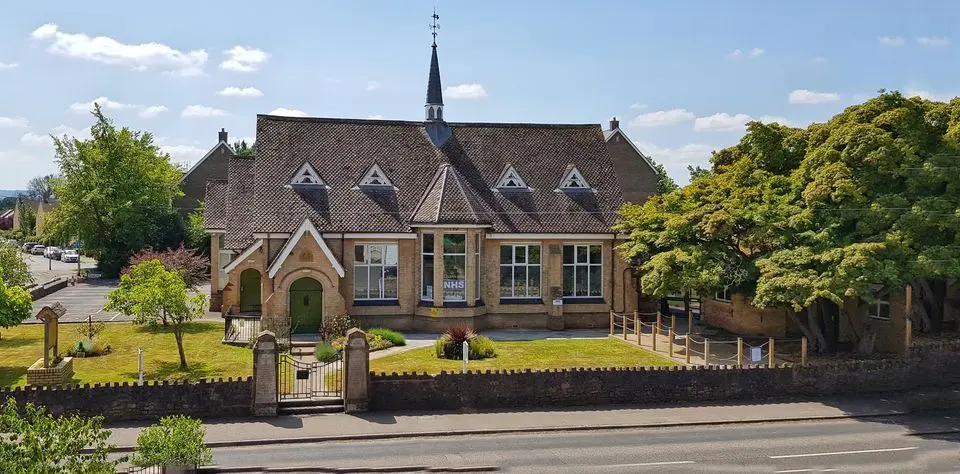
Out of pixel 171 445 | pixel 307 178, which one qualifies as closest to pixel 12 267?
pixel 307 178

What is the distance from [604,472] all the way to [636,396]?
6.88 m

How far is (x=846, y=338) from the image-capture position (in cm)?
3238

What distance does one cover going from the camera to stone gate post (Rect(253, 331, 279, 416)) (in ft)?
70.6

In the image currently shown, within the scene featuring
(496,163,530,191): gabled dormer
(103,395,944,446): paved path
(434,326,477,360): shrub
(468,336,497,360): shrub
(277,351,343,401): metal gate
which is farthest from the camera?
(496,163,530,191): gabled dormer

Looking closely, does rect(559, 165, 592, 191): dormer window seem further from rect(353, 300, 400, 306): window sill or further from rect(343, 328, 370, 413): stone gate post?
rect(343, 328, 370, 413): stone gate post

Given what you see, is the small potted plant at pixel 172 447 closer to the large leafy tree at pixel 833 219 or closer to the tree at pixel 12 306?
the tree at pixel 12 306

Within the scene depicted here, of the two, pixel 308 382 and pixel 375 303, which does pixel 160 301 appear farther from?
pixel 375 303

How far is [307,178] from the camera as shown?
120 ft

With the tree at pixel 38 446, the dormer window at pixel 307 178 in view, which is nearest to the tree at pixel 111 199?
the dormer window at pixel 307 178

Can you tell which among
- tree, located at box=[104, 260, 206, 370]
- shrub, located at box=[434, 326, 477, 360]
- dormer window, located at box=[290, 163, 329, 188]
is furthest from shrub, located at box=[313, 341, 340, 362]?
dormer window, located at box=[290, 163, 329, 188]

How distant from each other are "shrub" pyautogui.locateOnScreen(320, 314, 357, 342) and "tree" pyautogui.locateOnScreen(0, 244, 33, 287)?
1867 centimetres

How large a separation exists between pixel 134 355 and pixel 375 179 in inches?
551

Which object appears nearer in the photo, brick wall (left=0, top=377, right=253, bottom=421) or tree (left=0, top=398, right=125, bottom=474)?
tree (left=0, top=398, right=125, bottom=474)

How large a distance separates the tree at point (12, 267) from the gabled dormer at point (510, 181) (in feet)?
85.2
